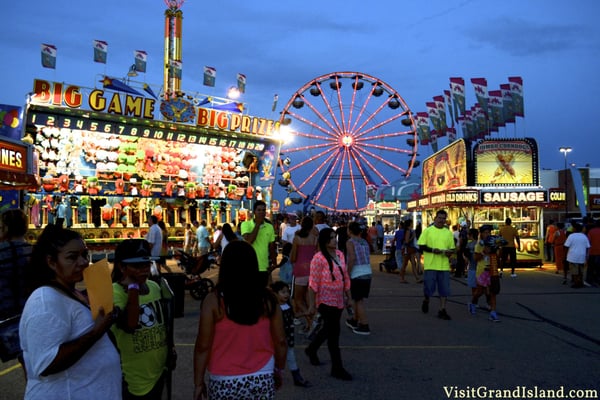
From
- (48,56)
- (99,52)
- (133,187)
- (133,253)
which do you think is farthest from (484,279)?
(99,52)

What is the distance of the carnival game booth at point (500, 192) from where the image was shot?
17.8 meters

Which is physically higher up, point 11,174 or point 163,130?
point 163,130

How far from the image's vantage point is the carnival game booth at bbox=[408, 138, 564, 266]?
1784 centimetres

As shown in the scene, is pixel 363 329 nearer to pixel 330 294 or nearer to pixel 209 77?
pixel 330 294

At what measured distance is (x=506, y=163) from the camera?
760 inches

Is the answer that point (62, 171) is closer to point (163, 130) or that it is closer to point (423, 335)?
point (163, 130)

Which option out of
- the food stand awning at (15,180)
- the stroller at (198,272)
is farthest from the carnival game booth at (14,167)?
the stroller at (198,272)

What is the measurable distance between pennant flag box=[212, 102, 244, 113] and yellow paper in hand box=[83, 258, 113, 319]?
74.0 feet

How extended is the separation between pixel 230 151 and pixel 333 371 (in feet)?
67.0

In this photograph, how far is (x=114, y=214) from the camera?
68.2 ft

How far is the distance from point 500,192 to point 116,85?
14275 millimetres

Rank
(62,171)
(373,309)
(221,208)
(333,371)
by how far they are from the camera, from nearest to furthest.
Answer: (333,371), (373,309), (62,171), (221,208)

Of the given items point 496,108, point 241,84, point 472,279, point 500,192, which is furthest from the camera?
point 241,84

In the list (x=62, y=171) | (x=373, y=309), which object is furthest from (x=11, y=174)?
(x=62, y=171)
